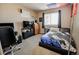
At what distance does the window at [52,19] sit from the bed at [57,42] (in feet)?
0.41

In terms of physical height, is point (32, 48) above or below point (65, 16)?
below

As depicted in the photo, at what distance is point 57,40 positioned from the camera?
1.17 metres

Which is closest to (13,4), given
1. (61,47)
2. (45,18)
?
(45,18)

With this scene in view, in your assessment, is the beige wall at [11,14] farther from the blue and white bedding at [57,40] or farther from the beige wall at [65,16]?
the beige wall at [65,16]

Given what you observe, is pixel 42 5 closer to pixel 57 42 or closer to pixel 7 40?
pixel 57 42

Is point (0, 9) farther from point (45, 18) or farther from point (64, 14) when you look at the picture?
point (64, 14)

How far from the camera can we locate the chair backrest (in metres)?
1.15

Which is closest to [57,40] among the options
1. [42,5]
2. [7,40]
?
[42,5]

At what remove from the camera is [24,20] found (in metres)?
1.22

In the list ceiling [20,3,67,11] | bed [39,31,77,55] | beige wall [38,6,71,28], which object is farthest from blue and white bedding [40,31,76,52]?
ceiling [20,3,67,11]

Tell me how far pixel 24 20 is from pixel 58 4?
501 mm

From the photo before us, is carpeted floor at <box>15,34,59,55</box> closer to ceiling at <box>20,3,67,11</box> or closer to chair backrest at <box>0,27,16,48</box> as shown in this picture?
chair backrest at <box>0,27,16,48</box>

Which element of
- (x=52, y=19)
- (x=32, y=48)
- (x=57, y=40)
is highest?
(x=52, y=19)

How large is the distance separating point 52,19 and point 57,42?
323 millimetres
